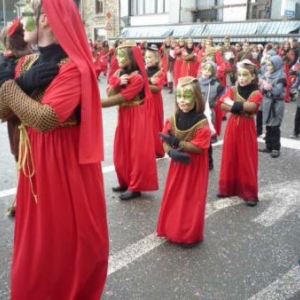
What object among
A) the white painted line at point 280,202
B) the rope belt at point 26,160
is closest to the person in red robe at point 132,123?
the white painted line at point 280,202

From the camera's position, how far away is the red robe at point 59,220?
2.29 meters

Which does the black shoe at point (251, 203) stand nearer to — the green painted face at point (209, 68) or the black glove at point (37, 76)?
the green painted face at point (209, 68)

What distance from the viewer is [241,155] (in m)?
4.81

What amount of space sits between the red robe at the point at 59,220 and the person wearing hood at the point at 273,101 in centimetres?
498

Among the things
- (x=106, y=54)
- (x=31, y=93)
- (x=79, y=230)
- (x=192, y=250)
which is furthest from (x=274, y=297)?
(x=106, y=54)

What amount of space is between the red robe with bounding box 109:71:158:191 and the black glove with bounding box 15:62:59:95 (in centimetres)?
246

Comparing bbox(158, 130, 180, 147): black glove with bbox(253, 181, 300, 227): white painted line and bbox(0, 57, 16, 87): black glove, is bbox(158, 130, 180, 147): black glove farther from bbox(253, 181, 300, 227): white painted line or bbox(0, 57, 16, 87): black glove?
bbox(0, 57, 16, 87): black glove

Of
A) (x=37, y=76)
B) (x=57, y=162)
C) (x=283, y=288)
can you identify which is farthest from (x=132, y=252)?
(x=37, y=76)

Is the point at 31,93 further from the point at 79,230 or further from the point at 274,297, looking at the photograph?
the point at 274,297

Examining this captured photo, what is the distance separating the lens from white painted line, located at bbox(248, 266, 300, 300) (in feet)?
9.89

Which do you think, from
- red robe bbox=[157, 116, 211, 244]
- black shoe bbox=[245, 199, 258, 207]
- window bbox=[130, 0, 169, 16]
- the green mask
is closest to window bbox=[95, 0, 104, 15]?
window bbox=[130, 0, 169, 16]

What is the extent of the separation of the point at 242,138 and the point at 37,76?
3137 millimetres

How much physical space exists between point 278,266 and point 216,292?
699 mm

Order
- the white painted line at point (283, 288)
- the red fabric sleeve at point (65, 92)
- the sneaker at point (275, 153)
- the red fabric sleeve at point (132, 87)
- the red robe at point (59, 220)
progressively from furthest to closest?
the sneaker at point (275, 153), the red fabric sleeve at point (132, 87), the white painted line at point (283, 288), the red robe at point (59, 220), the red fabric sleeve at point (65, 92)
